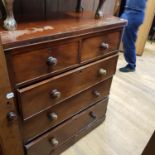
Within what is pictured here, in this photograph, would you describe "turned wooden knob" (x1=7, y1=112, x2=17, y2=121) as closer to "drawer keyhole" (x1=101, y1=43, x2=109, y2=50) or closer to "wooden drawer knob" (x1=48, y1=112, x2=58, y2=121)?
"wooden drawer knob" (x1=48, y1=112, x2=58, y2=121)

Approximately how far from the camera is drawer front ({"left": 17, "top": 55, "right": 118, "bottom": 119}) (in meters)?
0.79

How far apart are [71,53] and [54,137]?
577 mm

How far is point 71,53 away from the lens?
87cm

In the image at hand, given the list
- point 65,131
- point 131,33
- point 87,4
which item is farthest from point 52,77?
point 131,33

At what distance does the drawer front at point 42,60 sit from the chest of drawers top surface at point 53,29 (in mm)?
46

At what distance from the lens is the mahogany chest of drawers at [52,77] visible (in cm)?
70

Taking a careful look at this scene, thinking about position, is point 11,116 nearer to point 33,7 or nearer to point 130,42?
point 33,7

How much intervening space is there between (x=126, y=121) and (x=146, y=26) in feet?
6.13

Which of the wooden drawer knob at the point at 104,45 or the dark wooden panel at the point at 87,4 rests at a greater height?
the dark wooden panel at the point at 87,4

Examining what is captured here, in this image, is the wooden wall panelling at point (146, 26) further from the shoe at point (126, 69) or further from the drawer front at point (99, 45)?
the drawer front at point (99, 45)

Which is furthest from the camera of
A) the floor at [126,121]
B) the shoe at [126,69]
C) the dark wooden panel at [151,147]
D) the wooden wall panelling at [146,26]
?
the wooden wall panelling at [146,26]

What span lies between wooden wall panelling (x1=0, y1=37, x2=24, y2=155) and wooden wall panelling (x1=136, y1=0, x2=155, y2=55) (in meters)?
2.66

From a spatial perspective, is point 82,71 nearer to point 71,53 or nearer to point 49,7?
point 71,53

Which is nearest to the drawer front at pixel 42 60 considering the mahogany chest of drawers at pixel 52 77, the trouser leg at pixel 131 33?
the mahogany chest of drawers at pixel 52 77
